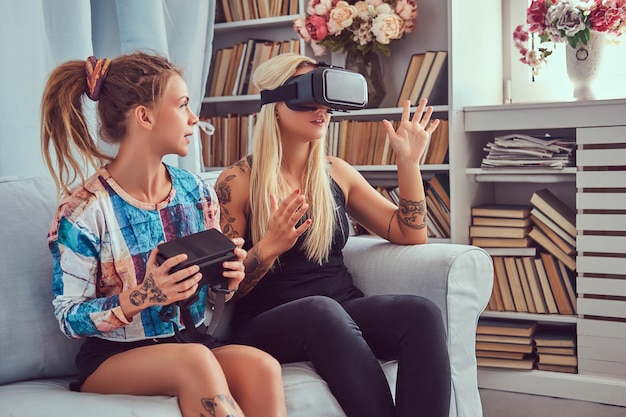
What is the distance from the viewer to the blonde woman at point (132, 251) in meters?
1.25

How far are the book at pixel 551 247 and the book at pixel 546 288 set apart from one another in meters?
0.06

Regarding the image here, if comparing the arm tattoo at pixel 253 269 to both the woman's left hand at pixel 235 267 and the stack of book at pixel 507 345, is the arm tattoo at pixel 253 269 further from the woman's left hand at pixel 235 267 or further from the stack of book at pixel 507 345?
the stack of book at pixel 507 345

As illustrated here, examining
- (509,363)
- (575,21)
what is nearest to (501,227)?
(509,363)

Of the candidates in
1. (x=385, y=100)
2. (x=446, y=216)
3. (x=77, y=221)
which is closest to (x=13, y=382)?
(x=77, y=221)

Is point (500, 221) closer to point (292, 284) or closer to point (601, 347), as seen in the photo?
point (601, 347)

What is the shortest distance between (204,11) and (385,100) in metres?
0.74

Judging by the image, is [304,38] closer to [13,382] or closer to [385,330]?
[385,330]

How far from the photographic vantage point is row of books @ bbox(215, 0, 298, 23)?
293 cm

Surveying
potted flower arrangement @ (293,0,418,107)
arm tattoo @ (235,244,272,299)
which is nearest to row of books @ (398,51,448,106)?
potted flower arrangement @ (293,0,418,107)

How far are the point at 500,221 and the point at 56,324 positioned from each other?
5.16ft

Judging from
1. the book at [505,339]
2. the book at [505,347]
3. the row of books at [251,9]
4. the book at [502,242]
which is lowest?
the book at [505,347]

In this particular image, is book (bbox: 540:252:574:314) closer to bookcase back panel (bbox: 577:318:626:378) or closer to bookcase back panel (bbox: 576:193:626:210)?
bookcase back panel (bbox: 577:318:626:378)

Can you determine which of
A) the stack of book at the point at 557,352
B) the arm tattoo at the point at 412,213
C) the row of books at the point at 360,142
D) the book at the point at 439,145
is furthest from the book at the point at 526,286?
the arm tattoo at the point at 412,213

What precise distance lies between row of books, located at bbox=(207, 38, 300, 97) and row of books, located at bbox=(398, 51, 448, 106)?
50cm
